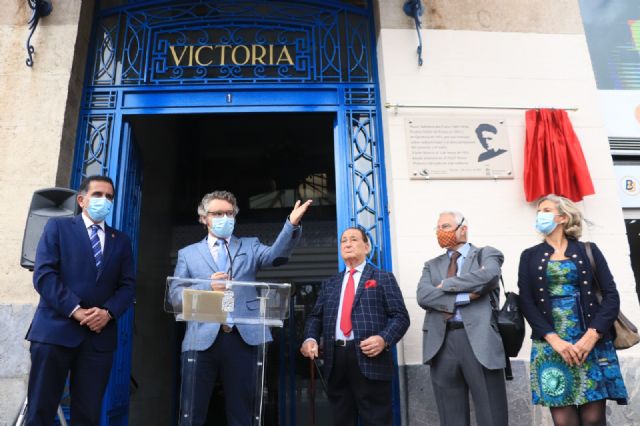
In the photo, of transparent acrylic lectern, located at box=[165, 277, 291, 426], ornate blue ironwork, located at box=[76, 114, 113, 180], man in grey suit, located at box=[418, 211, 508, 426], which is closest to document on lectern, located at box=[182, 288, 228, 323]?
transparent acrylic lectern, located at box=[165, 277, 291, 426]

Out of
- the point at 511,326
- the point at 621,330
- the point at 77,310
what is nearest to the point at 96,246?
the point at 77,310

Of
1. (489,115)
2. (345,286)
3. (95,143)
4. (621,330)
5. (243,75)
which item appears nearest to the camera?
(621,330)

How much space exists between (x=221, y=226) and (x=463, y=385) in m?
1.78

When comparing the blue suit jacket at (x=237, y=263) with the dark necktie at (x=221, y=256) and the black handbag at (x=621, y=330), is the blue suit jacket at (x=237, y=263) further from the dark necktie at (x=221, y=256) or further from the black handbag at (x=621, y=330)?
the black handbag at (x=621, y=330)

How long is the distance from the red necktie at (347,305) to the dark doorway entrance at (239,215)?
272 cm

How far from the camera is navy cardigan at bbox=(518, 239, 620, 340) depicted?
108 inches

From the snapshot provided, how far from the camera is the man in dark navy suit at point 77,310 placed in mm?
2664

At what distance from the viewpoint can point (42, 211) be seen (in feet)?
11.1

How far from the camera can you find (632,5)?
5.22 metres

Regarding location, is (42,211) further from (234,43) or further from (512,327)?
(512,327)

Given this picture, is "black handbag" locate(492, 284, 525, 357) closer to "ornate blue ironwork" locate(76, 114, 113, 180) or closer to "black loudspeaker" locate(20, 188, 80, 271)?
"black loudspeaker" locate(20, 188, 80, 271)

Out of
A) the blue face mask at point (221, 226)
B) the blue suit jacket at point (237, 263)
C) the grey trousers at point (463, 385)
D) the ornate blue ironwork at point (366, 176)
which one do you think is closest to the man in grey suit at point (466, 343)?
the grey trousers at point (463, 385)

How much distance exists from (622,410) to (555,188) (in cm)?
176

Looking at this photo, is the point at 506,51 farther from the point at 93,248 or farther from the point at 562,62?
the point at 93,248
